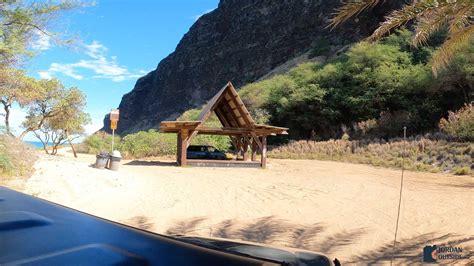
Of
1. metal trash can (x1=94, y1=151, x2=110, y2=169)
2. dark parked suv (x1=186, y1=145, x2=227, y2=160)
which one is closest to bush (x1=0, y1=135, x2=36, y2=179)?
metal trash can (x1=94, y1=151, x2=110, y2=169)

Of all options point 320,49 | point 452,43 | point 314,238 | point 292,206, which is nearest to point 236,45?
point 320,49

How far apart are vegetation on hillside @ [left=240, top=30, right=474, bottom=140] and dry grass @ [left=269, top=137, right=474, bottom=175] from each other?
505cm

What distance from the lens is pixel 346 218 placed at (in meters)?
8.69

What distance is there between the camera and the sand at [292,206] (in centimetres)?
708

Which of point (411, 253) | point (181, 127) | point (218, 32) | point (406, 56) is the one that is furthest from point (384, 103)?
point (218, 32)

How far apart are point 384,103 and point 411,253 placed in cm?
3046

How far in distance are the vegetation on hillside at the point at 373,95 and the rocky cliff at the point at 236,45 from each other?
2401 cm

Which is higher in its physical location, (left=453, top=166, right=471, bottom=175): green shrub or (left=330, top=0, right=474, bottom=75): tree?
(left=330, top=0, right=474, bottom=75): tree

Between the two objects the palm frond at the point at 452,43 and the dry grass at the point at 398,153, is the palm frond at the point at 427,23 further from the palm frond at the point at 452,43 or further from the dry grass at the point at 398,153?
the dry grass at the point at 398,153

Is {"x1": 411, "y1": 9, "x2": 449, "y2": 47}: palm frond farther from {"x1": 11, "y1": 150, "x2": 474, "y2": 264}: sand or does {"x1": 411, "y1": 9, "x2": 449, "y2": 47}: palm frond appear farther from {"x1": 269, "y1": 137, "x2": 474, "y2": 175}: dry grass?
{"x1": 269, "y1": 137, "x2": 474, "y2": 175}: dry grass

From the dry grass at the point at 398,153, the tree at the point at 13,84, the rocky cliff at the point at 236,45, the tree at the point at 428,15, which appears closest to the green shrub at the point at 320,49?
the rocky cliff at the point at 236,45

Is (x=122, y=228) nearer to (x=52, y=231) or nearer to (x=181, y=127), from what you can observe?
(x=52, y=231)

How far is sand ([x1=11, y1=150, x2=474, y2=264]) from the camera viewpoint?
7082 millimetres

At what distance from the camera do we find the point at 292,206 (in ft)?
32.9
